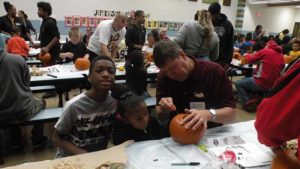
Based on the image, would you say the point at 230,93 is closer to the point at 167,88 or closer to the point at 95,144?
the point at 167,88

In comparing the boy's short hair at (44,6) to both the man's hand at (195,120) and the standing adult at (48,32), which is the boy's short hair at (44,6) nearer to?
the standing adult at (48,32)

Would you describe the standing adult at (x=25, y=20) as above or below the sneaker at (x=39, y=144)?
above

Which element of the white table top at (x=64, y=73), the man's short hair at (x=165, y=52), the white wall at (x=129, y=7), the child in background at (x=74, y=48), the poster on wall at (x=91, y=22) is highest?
the white wall at (x=129, y=7)

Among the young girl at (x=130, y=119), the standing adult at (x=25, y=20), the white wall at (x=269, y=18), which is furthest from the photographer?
the white wall at (x=269, y=18)

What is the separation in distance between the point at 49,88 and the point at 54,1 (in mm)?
5465

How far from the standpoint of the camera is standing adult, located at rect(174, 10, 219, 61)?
3455mm

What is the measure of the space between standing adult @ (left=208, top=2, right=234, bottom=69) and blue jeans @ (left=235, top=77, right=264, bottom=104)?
2.73 ft

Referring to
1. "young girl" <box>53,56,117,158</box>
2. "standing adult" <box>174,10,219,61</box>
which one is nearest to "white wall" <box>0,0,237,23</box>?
"standing adult" <box>174,10,219,61</box>

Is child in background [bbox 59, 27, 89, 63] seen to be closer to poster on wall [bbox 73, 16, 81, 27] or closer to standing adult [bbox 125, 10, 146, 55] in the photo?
standing adult [bbox 125, 10, 146, 55]

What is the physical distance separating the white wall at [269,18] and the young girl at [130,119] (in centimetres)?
1351

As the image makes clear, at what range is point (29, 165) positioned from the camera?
4.20ft

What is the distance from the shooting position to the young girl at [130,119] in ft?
5.81

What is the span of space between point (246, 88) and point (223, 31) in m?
1.42

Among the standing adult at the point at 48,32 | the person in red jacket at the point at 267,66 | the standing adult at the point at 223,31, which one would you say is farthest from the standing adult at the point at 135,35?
the person in red jacket at the point at 267,66
